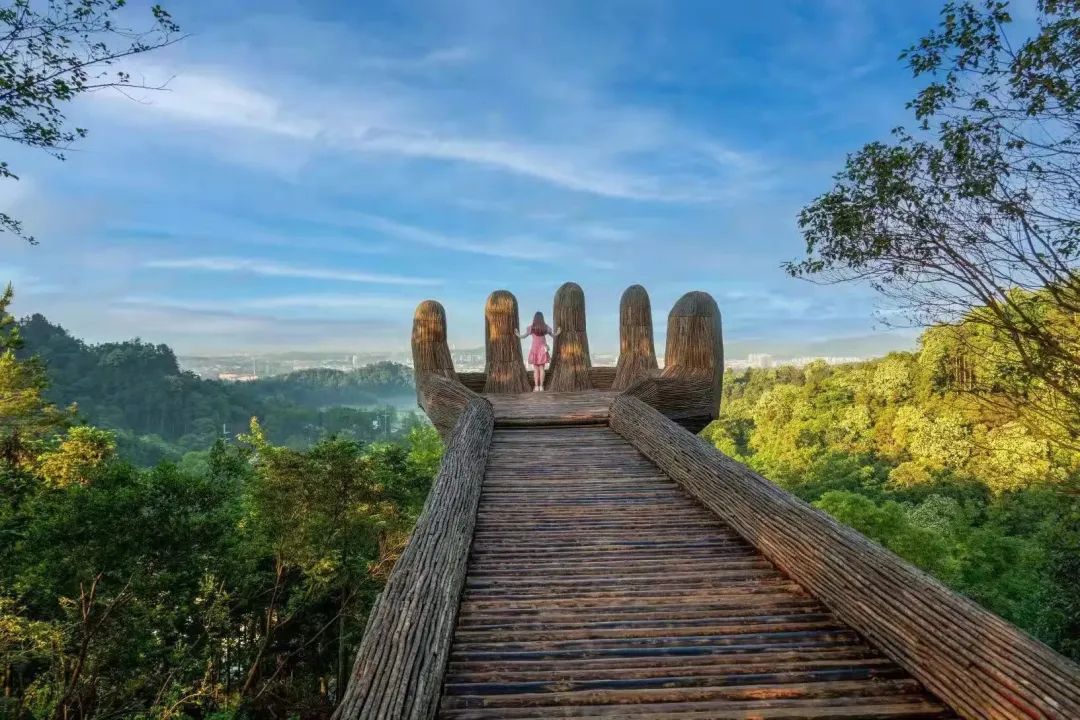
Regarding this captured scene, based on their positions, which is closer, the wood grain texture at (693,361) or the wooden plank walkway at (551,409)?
the wooden plank walkway at (551,409)

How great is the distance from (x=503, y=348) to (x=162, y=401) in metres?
A: 68.8

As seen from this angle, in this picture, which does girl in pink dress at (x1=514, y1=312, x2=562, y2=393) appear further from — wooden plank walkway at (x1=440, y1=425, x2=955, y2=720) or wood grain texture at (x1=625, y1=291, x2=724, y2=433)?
wooden plank walkway at (x1=440, y1=425, x2=955, y2=720)

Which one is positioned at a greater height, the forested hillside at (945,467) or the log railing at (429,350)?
the log railing at (429,350)

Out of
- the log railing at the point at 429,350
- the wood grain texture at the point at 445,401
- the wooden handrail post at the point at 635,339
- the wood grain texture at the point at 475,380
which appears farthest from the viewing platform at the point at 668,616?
the wood grain texture at the point at 475,380

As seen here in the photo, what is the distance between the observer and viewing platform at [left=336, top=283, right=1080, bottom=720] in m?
2.10

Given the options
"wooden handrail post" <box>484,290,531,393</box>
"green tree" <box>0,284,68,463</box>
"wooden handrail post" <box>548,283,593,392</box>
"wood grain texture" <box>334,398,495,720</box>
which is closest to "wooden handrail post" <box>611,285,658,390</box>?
"wooden handrail post" <box>548,283,593,392</box>

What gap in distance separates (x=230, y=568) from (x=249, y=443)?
22.5 feet

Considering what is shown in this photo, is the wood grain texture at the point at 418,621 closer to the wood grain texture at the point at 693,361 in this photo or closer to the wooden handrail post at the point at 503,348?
the wood grain texture at the point at 693,361

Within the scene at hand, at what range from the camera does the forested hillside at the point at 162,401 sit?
5828cm

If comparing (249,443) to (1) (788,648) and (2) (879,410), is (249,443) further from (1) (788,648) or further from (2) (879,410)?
(2) (879,410)

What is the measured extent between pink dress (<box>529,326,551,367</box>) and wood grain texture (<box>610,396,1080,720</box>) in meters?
6.21

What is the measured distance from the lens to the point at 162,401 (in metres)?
64.6

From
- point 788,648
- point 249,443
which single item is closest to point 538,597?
point 788,648

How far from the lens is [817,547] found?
3.04 metres
